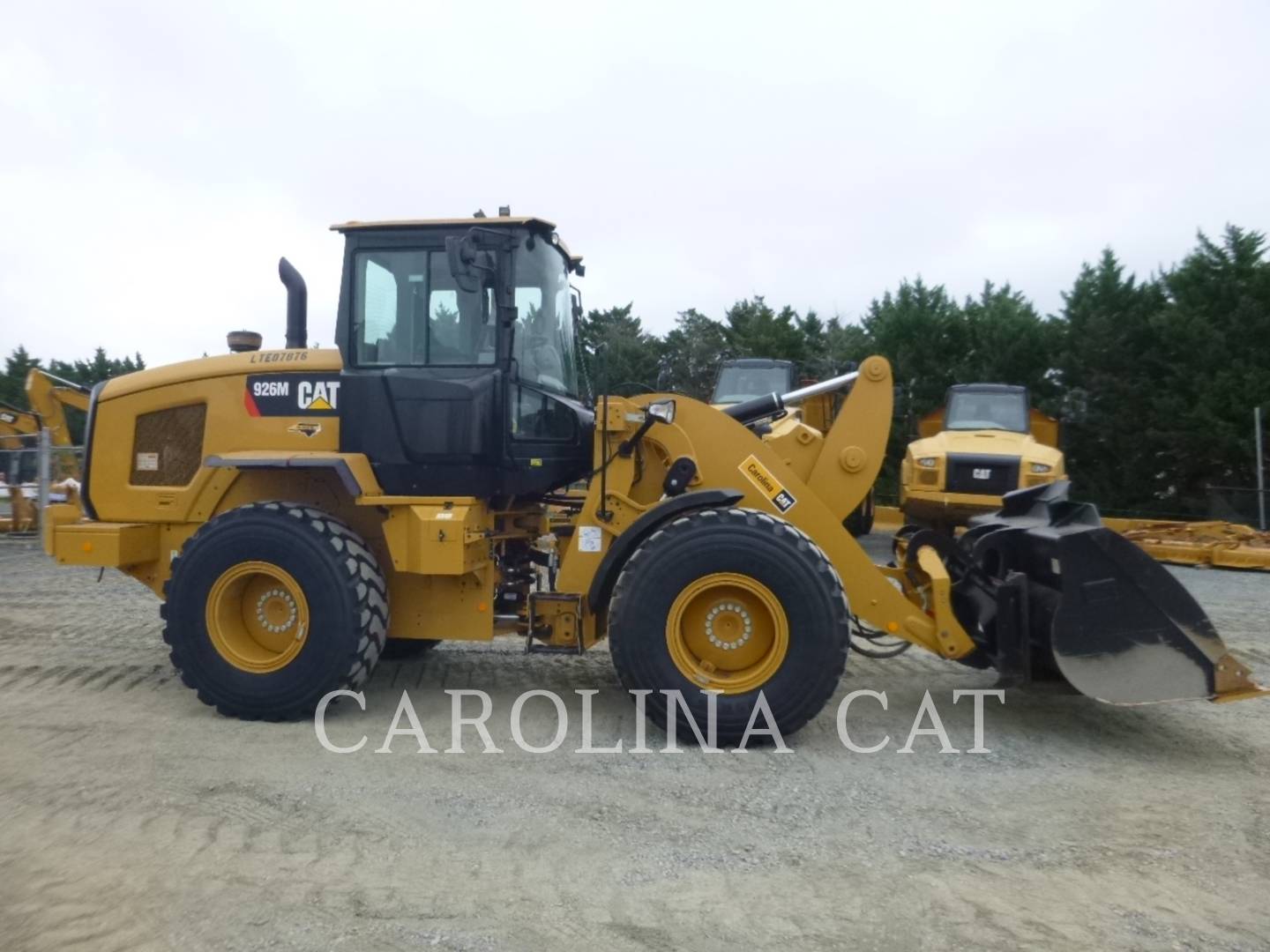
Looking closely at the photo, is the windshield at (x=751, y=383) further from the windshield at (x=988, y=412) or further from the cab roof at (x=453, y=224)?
the cab roof at (x=453, y=224)

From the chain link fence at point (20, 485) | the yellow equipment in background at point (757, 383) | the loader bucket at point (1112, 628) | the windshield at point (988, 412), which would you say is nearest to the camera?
the loader bucket at point (1112, 628)

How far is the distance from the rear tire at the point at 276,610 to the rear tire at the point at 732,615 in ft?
4.54

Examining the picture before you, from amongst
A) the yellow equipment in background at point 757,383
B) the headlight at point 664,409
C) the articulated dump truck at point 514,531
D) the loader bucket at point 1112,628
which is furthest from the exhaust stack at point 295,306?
the yellow equipment in background at point 757,383

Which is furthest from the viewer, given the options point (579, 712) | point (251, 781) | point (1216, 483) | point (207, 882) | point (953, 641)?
point (1216, 483)

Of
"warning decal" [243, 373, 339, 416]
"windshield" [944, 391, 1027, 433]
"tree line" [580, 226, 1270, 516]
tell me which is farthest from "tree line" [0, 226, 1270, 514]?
"warning decal" [243, 373, 339, 416]

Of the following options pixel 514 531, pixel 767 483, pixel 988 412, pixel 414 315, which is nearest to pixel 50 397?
pixel 414 315

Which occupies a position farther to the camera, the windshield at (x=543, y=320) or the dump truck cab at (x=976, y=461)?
the dump truck cab at (x=976, y=461)

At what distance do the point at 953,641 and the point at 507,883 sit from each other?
2.72m

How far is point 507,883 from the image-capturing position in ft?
10.9

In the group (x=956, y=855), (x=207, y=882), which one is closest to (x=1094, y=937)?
(x=956, y=855)

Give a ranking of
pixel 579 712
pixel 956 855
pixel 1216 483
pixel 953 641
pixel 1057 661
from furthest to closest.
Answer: pixel 1216 483 → pixel 579 712 → pixel 953 641 → pixel 1057 661 → pixel 956 855

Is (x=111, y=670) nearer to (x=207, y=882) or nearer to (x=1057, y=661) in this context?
(x=207, y=882)

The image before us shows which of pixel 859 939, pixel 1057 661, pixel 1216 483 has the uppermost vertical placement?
pixel 1216 483

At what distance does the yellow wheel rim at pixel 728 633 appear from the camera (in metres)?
4.75
